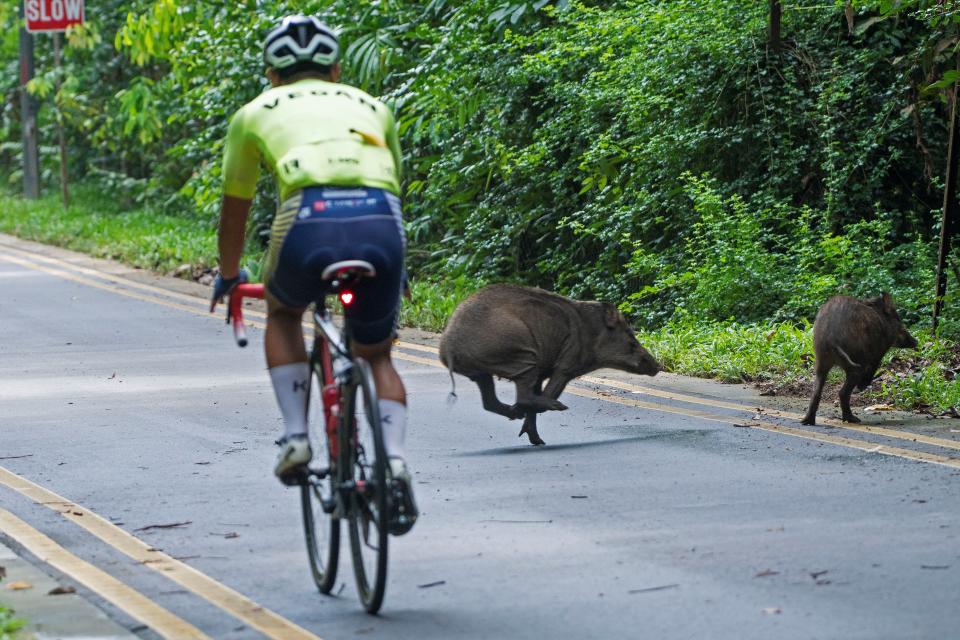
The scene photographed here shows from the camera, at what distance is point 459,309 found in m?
9.98

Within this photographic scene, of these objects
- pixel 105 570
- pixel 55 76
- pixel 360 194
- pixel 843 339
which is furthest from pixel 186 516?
pixel 55 76

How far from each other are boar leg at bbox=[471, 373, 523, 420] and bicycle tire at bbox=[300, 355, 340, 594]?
10.6 ft

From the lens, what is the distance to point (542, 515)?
762 centimetres

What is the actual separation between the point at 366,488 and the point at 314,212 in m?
0.97

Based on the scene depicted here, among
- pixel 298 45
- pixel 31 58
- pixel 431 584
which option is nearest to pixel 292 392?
pixel 431 584

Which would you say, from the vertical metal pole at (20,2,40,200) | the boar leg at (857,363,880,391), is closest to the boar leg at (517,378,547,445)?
the boar leg at (857,363,880,391)

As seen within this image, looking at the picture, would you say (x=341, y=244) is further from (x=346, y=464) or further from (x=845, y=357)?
(x=845, y=357)

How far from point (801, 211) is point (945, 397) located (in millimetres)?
4669

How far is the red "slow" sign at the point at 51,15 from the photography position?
105ft

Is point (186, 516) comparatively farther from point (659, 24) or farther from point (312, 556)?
point (659, 24)

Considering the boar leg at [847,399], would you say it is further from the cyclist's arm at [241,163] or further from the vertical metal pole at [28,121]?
the vertical metal pole at [28,121]

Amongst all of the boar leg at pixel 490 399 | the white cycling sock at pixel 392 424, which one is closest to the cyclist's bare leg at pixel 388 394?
the white cycling sock at pixel 392 424

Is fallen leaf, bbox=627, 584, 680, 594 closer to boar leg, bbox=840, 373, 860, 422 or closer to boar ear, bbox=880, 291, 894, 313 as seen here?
boar leg, bbox=840, 373, 860, 422

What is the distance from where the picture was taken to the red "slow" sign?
105 feet
